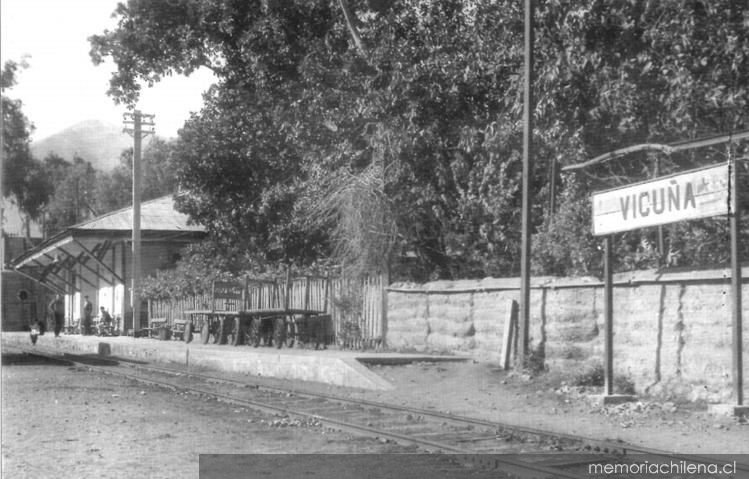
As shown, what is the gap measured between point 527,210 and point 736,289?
15.9 feet

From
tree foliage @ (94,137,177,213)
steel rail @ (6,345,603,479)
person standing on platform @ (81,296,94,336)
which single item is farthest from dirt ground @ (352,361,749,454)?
tree foliage @ (94,137,177,213)

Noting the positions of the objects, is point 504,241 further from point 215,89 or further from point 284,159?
point 215,89

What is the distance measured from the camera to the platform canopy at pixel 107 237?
113 ft

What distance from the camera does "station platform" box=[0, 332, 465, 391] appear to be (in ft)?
52.9

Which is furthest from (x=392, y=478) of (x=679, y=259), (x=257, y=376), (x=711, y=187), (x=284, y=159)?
(x=284, y=159)

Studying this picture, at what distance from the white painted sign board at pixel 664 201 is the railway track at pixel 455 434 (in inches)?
127

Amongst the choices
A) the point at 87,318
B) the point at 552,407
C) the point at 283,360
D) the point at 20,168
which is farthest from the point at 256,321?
the point at 20,168

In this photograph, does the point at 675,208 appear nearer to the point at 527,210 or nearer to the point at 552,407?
the point at 552,407

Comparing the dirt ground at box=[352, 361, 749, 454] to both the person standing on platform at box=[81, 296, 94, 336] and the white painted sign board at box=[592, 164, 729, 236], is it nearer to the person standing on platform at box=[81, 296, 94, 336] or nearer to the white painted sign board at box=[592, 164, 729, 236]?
the white painted sign board at box=[592, 164, 729, 236]

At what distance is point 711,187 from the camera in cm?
1093

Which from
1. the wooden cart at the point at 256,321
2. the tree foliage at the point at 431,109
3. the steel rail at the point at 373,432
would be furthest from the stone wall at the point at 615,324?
the steel rail at the point at 373,432

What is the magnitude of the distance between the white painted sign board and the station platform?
182 inches

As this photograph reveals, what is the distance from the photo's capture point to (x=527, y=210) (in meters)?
15.2

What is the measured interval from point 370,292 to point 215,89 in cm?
1152
